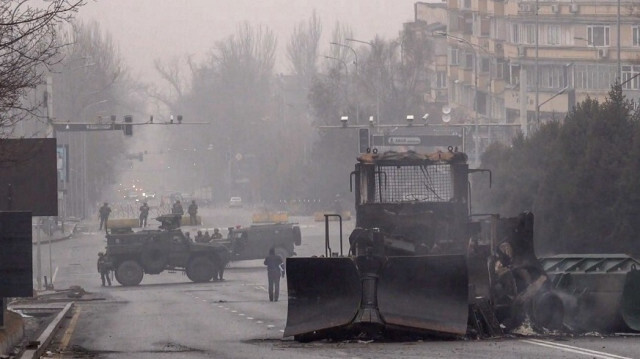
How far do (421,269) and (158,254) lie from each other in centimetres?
2730

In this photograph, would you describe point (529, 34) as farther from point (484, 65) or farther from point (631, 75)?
point (484, 65)

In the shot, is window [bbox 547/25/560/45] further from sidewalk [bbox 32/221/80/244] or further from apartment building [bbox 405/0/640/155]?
sidewalk [bbox 32/221/80/244]

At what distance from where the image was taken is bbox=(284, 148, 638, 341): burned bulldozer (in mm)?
21156

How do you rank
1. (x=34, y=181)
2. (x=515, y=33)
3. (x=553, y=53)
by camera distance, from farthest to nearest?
(x=515, y=33) < (x=553, y=53) < (x=34, y=181)

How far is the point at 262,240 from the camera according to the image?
178 ft

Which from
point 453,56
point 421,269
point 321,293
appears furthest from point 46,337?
point 453,56

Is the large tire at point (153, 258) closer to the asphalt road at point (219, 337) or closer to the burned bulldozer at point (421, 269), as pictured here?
the asphalt road at point (219, 337)

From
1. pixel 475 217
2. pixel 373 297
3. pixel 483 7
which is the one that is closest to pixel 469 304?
pixel 373 297

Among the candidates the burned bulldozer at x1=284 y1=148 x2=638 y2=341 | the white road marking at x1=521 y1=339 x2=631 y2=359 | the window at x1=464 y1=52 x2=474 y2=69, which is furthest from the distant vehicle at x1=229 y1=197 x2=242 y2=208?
the white road marking at x1=521 y1=339 x2=631 y2=359

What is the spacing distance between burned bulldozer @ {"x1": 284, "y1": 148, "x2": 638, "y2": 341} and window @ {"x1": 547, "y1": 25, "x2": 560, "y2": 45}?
214 feet

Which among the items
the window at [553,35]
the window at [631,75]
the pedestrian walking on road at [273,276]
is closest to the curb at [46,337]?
the pedestrian walking on road at [273,276]

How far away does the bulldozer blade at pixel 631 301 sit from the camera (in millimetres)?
22203

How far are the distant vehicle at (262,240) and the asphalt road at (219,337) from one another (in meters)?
7.82

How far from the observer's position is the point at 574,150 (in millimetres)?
43938
